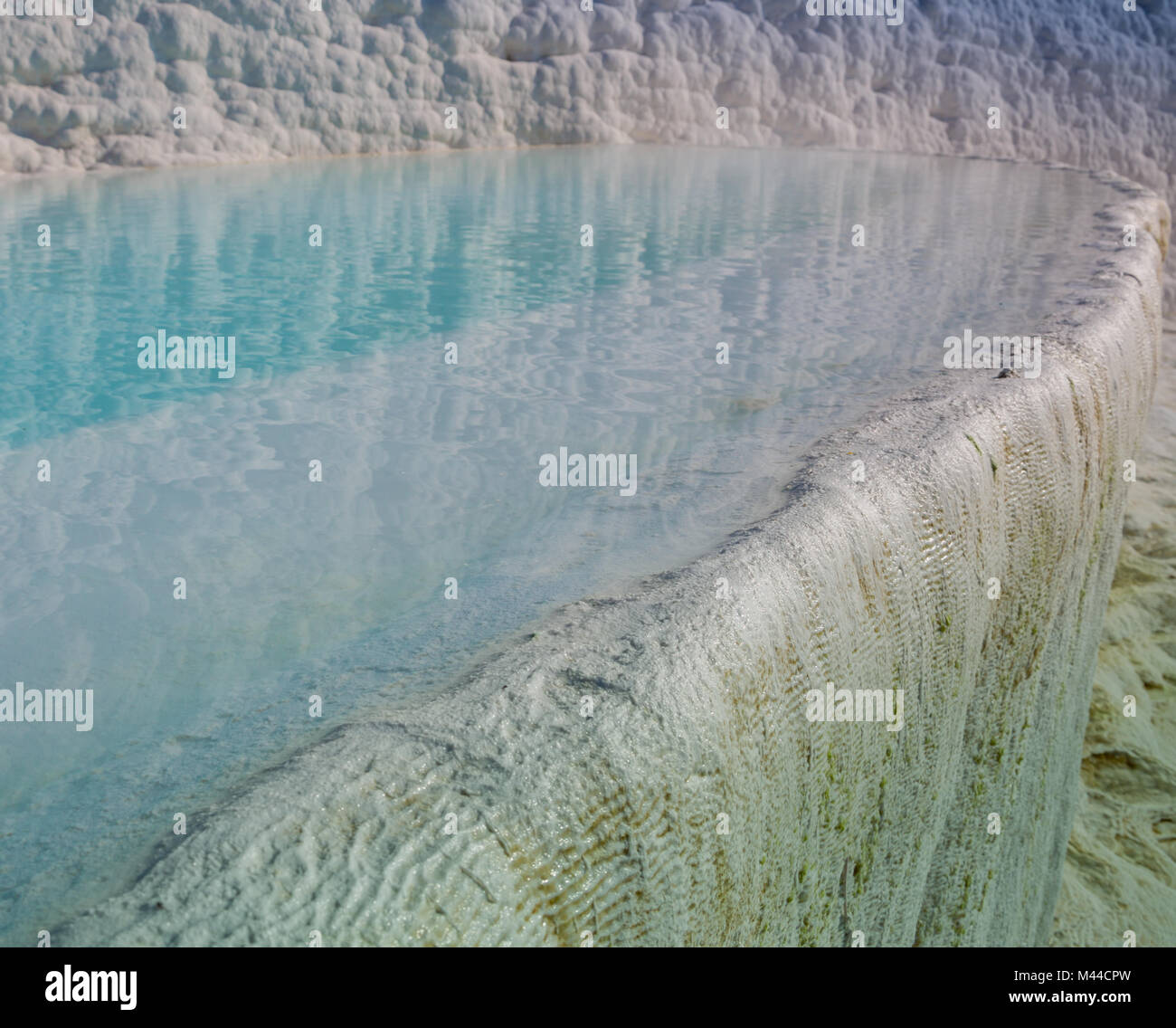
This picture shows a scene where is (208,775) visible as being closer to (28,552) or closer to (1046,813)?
(28,552)

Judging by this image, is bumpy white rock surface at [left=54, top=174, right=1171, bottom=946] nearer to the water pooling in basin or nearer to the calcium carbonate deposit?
the calcium carbonate deposit

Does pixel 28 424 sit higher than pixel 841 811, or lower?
higher

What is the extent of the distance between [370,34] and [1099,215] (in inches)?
270

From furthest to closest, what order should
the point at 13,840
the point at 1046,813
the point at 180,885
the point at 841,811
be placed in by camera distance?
1. the point at 1046,813
2. the point at 841,811
3. the point at 13,840
4. the point at 180,885

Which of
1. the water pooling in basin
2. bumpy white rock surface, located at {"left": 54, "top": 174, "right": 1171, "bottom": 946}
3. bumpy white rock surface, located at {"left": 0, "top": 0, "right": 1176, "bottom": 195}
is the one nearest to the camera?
bumpy white rock surface, located at {"left": 54, "top": 174, "right": 1171, "bottom": 946}

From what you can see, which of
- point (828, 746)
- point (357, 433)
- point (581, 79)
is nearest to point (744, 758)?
point (828, 746)

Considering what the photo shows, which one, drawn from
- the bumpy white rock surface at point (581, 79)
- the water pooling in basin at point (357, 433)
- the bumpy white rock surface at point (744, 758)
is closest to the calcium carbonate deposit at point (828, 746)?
the bumpy white rock surface at point (744, 758)

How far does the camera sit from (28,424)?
2.62m

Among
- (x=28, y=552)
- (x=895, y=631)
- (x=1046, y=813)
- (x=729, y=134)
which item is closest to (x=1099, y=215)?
(x=1046, y=813)

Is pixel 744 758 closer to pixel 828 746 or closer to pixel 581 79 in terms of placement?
pixel 828 746

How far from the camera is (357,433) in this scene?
2451 mm

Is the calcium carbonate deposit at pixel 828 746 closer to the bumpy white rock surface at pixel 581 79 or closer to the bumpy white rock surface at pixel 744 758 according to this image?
the bumpy white rock surface at pixel 744 758

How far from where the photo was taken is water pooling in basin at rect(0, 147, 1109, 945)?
4.69ft

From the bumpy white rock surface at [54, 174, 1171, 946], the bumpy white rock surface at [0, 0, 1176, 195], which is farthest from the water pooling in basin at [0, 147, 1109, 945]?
the bumpy white rock surface at [0, 0, 1176, 195]
